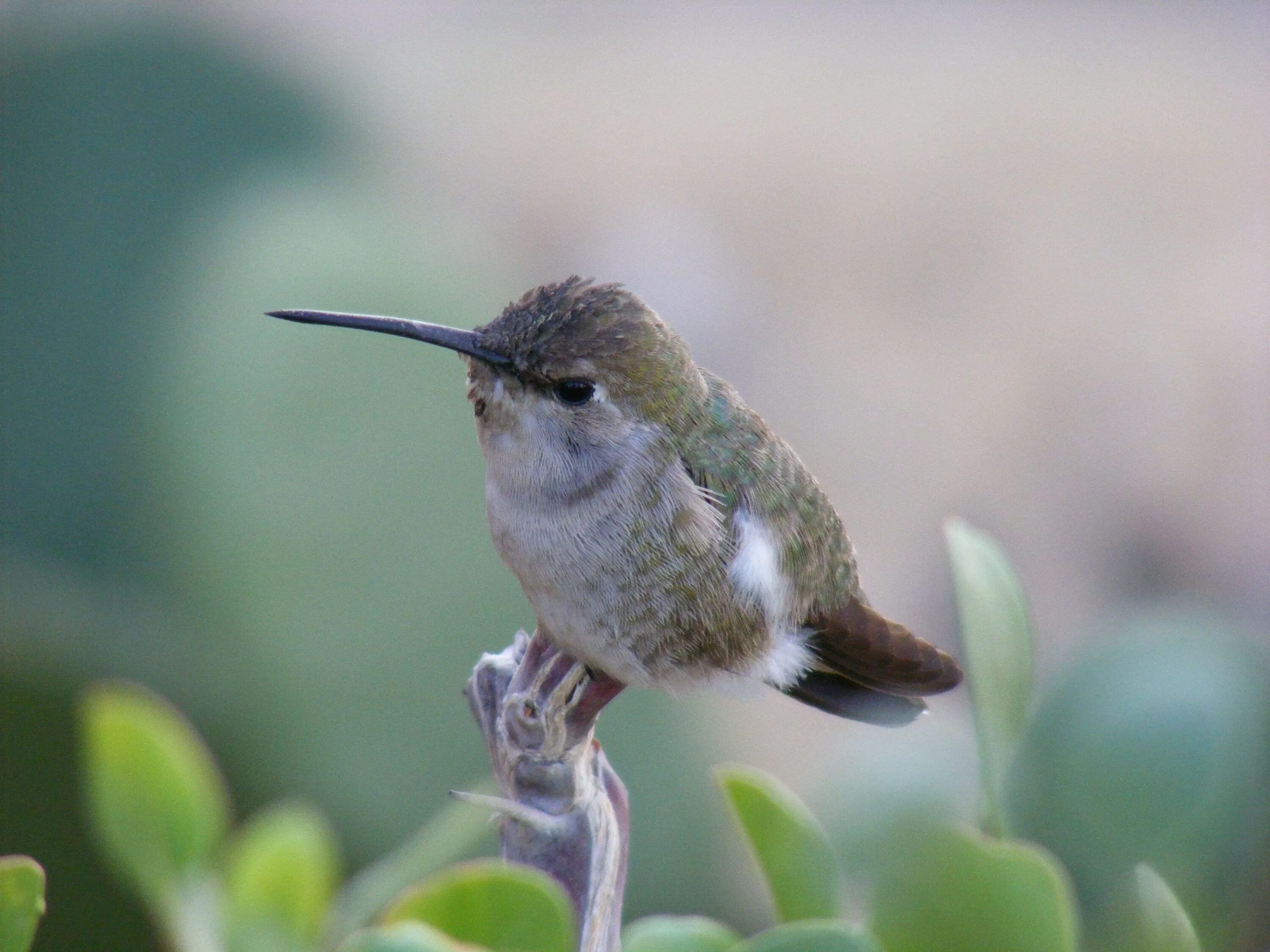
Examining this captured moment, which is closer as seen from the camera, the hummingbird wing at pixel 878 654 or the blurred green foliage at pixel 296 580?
the hummingbird wing at pixel 878 654

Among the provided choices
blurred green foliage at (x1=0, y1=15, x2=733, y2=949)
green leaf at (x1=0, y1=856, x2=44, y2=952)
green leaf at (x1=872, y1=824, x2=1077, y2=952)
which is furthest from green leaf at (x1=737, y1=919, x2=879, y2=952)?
blurred green foliage at (x1=0, y1=15, x2=733, y2=949)

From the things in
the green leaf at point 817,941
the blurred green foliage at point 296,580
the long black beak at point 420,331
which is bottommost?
the blurred green foliage at point 296,580

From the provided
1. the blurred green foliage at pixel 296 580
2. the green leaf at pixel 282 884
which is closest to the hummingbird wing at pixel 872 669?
the green leaf at pixel 282 884

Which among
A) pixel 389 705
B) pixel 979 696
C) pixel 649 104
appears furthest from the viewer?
pixel 649 104

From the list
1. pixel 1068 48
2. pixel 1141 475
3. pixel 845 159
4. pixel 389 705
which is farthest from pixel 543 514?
pixel 1068 48

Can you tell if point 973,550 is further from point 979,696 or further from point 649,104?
point 649,104

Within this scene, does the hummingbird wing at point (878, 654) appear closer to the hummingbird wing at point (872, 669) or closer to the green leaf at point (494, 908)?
the hummingbird wing at point (872, 669)

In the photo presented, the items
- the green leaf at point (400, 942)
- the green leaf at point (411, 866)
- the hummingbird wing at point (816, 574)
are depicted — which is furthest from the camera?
the hummingbird wing at point (816, 574)
